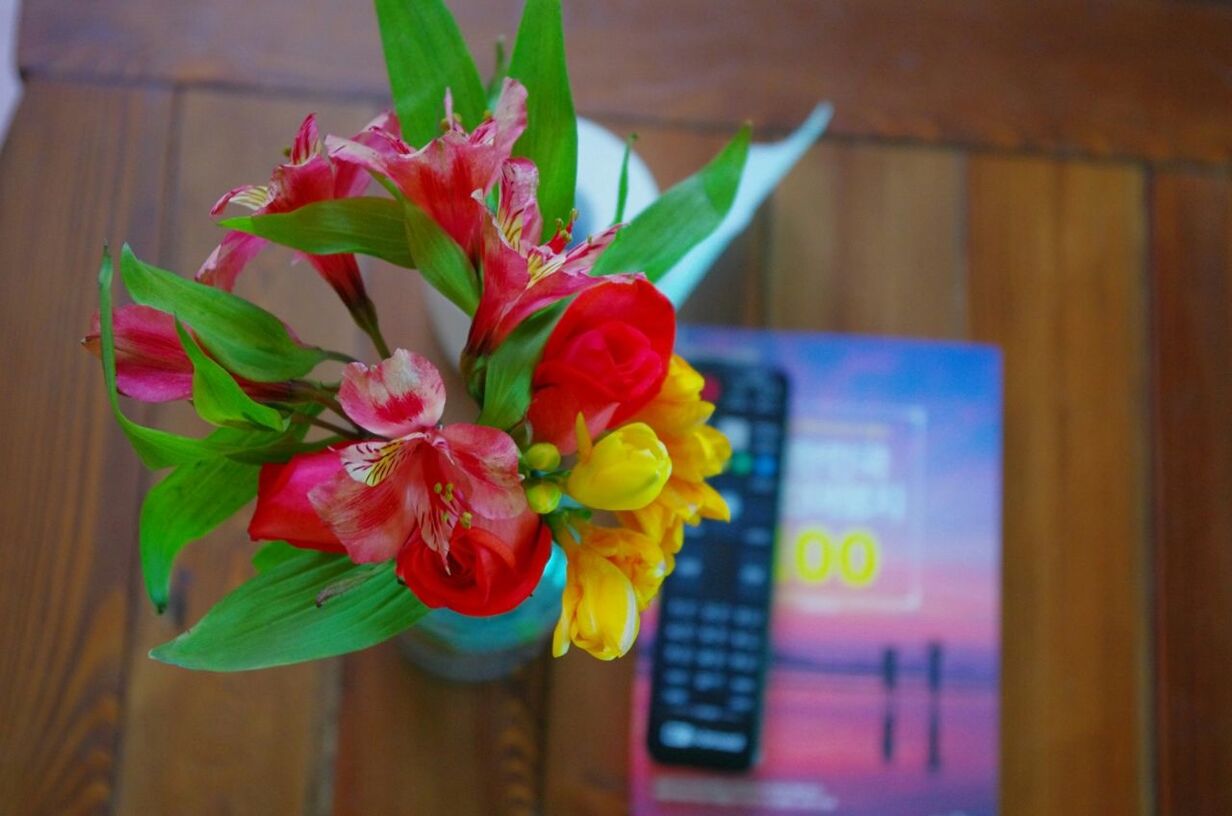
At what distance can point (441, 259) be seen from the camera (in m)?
0.32

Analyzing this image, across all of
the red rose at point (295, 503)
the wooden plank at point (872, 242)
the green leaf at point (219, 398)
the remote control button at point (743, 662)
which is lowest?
the remote control button at point (743, 662)

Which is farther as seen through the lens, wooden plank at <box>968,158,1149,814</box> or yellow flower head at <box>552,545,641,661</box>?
wooden plank at <box>968,158,1149,814</box>

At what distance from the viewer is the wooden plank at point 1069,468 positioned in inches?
23.2

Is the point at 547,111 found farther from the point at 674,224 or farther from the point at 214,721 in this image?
the point at 214,721

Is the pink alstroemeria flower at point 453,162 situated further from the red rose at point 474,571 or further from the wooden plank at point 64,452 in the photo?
the wooden plank at point 64,452

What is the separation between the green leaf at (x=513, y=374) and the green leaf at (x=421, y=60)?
79 millimetres

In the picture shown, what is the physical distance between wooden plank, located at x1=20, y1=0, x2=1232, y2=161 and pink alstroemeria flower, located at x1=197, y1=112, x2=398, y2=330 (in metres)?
0.28

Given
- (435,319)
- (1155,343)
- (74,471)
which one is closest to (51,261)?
(74,471)

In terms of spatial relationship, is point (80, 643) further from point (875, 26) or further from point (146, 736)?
point (875, 26)

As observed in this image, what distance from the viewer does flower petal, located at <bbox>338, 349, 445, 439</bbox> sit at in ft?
0.95

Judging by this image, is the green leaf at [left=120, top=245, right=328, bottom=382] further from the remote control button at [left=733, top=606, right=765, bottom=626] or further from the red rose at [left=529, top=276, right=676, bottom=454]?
the remote control button at [left=733, top=606, right=765, bottom=626]

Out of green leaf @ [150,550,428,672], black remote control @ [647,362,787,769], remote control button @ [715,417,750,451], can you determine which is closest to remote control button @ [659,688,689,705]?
black remote control @ [647,362,787,769]

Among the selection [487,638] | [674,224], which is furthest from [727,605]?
[674,224]

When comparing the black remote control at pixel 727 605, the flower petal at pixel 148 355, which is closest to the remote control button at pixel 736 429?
the black remote control at pixel 727 605
